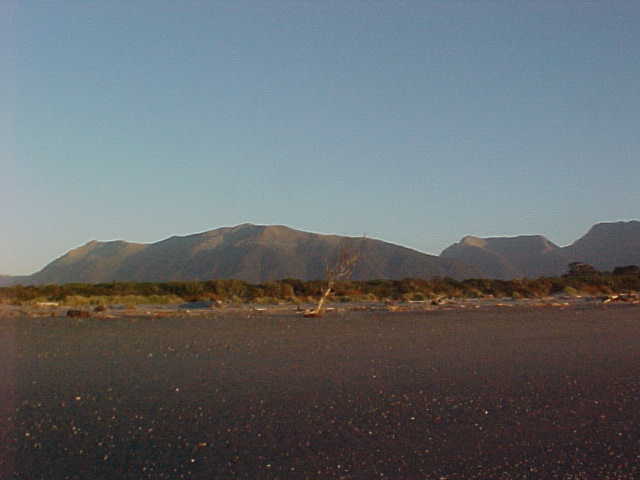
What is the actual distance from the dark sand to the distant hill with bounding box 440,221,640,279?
90.4 m

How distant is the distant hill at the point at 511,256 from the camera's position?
10562 cm

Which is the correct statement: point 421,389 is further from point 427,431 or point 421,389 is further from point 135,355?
point 135,355

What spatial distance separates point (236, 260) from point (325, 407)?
80702 mm

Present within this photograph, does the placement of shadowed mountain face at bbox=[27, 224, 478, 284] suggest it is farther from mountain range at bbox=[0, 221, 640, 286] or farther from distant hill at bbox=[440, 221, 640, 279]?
distant hill at bbox=[440, 221, 640, 279]

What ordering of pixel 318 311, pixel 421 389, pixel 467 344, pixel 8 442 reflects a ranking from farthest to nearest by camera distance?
pixel 318 311, pixel 467 344, pixel 421 389, pixel 8 442

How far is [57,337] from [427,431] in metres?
11.8

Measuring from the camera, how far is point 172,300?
3353 centimetres

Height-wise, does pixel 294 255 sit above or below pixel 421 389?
above

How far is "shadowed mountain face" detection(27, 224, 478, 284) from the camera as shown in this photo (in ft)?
269

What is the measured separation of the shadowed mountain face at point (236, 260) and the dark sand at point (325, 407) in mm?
61113

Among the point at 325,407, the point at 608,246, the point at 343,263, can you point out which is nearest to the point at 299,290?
the point at 343,263

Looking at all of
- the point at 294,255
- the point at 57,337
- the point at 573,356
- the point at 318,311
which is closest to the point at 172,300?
the point at 318,311

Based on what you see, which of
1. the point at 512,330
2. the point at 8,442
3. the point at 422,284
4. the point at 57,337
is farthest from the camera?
the point at 422,284

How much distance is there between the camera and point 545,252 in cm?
12075
